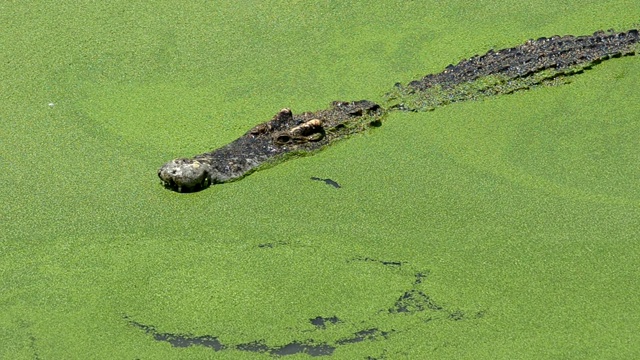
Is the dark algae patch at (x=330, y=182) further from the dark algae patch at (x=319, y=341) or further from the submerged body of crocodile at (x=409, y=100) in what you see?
the dark algae patch at (x=319, y=341)

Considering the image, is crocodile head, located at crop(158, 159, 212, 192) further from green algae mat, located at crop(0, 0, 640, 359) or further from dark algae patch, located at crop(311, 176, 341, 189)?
dark algae patch, located at crop(311, 176, 341, 189)

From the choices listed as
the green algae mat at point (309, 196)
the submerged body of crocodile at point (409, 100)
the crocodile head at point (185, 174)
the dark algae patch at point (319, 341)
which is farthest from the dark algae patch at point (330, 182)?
the dark algae patch at point (319, 341)

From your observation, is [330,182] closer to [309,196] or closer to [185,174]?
[309,196]

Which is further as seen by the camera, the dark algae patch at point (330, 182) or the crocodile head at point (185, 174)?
the dark algae patch at point (330, 182)

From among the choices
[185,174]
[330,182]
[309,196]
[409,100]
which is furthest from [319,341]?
[409,100]

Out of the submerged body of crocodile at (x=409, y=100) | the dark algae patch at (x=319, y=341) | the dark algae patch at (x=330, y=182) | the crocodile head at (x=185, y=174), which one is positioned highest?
the submerged body of crocodile at (x=409, y=100)

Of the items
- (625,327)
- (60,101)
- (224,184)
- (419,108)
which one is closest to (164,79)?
(60,101)

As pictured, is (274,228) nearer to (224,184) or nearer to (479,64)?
(224,184)
